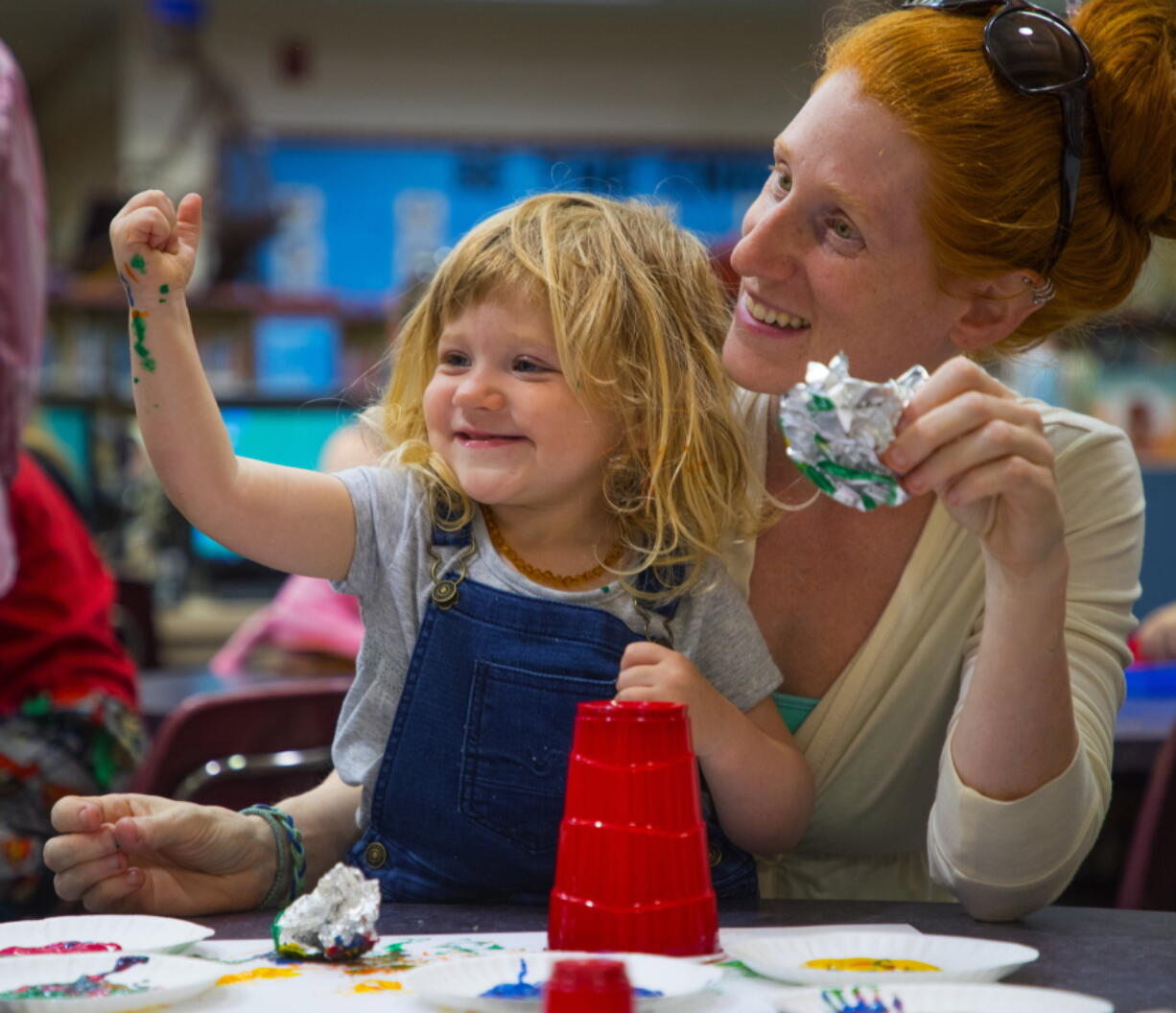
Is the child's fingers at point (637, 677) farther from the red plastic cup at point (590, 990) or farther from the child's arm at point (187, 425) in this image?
the red plastic cup at point (590, 990)

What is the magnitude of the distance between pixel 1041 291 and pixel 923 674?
1.14ft

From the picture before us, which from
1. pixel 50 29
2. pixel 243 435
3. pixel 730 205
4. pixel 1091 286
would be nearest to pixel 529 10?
pixel 730 205

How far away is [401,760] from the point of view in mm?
1169

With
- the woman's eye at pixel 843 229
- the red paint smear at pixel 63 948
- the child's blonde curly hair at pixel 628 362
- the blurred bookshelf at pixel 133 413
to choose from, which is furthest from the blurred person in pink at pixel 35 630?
the blurred bookshelf at pixel 133 413

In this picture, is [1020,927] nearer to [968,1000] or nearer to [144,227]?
[968,1000]

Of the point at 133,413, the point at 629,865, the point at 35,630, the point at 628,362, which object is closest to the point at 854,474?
the point at 629,865

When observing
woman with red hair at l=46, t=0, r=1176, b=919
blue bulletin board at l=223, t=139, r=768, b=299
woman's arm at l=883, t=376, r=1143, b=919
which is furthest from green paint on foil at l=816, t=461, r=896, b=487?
blue bulletin board at l=223, t=139, r=768, b=299

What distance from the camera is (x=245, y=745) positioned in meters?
1.88

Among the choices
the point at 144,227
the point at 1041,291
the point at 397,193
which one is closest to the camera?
the point at 144,227

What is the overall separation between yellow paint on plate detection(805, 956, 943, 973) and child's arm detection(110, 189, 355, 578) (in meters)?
0.52

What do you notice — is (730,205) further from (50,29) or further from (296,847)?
(296,847)

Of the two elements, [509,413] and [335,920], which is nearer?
[335,920]

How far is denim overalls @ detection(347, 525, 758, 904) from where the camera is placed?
45.4 inches

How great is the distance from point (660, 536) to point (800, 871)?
34 cm
